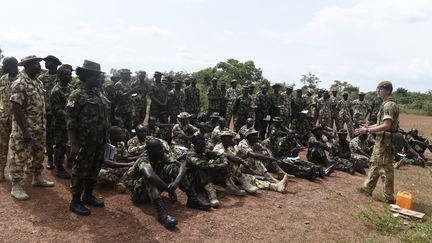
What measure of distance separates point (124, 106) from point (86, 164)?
431cm

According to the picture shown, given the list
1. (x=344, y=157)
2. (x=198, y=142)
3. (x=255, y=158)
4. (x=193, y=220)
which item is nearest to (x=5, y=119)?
(x=198, y=142)

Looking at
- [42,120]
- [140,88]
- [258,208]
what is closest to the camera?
[42,120]

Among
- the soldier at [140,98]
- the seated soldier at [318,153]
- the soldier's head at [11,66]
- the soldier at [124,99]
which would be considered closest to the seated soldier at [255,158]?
the seated soldier at [318,153]

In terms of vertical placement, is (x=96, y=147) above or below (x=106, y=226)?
above

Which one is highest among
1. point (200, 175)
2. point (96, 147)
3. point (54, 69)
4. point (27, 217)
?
point (54, 69)

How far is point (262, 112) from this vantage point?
40.8 ft

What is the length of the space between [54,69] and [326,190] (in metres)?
5.92

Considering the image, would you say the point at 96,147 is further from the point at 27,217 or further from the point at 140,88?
the point at 140,88

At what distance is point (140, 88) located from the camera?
34.1ft

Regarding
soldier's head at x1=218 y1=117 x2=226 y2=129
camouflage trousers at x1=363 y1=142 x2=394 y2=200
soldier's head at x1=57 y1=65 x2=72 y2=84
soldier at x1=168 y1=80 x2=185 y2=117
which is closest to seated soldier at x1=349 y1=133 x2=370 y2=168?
camouflage trousers at x1=363 y1=142 x2=394 y2=200

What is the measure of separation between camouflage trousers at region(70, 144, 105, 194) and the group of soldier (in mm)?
13

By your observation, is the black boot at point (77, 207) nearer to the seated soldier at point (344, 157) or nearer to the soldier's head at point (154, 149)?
the soldier's head at point (154, 149)

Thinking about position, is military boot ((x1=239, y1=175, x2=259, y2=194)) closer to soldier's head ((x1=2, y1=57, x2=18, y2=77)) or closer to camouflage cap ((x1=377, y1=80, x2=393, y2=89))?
camouflage cap ((x1=377, y1=80, x2=393, y2=89))

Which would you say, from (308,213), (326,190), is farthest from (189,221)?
(326,190)
